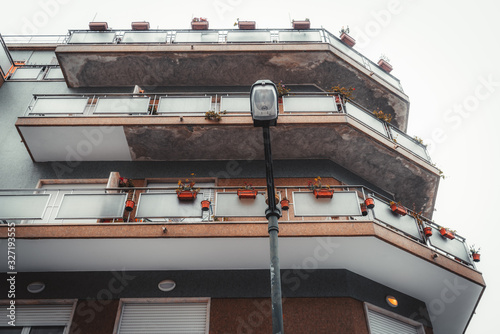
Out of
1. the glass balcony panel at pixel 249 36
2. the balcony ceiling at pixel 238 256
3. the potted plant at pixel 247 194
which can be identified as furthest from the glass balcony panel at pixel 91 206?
the glass balcony panel at pixel 249 36

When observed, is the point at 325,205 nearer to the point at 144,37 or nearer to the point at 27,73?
the point at 144,37

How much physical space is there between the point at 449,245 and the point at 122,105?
972 centimetres

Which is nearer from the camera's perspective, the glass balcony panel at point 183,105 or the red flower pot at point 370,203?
the red flower pot at point 370,203

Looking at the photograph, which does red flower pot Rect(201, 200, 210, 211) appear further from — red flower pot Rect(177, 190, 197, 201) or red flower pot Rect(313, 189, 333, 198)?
red flower pot Rect(313, 189, 333, 198)

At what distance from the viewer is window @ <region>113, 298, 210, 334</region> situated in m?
7.63

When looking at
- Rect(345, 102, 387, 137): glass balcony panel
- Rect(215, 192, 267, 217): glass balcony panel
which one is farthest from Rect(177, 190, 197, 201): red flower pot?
Rect(345, 102, 387, 137): glass balcony panel

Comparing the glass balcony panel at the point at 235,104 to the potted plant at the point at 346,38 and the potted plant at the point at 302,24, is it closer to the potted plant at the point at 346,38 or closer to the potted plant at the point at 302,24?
the potted plant at the point at 302,24

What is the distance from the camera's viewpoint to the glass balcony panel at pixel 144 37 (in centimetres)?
1367

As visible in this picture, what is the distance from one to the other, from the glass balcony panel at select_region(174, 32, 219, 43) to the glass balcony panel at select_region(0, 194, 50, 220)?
308 inches

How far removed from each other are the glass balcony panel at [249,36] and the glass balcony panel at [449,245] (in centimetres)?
885

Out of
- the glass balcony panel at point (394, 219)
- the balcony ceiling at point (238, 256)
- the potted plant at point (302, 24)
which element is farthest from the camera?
the potted plant at point (302, 24)

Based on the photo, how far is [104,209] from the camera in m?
8.27

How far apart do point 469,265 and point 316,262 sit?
4074 millimetres

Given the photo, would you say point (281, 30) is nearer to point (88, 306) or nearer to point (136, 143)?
point (136, 143)
